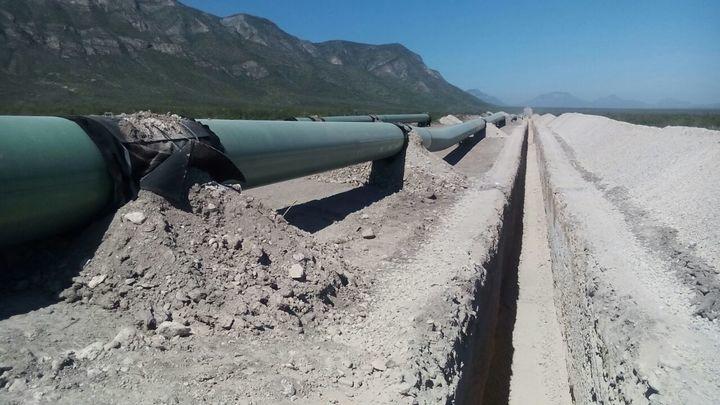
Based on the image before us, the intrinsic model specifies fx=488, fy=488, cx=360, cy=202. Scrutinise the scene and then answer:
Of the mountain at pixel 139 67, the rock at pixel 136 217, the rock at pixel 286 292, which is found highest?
the mountain at pixel 139 67

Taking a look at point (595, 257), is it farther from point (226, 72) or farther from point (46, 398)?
point (226, 72)

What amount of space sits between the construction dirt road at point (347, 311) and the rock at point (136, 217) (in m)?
0.01

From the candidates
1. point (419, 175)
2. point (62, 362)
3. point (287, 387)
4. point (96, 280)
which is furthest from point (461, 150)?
point (62, 362)

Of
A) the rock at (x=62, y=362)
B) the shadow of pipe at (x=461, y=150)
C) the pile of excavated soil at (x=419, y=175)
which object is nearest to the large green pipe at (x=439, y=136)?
the shadow of pipe at (x=461, y=150)

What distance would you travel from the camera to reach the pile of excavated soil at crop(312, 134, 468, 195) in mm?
10969

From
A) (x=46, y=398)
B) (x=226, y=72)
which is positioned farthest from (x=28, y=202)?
(x=226, y=72)

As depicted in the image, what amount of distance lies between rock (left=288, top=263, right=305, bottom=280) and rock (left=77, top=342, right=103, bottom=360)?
1.73 meters

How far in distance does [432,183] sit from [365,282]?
19.5 ft

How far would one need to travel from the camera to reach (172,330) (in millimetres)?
3625

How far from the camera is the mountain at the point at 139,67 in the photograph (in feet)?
170

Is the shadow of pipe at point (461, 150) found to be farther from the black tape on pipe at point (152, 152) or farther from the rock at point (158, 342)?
the rock at point (158, 342)

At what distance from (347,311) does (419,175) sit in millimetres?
6917

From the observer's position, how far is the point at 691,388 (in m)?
3.89

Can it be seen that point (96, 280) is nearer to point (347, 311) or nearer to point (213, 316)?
point (213, 316)
